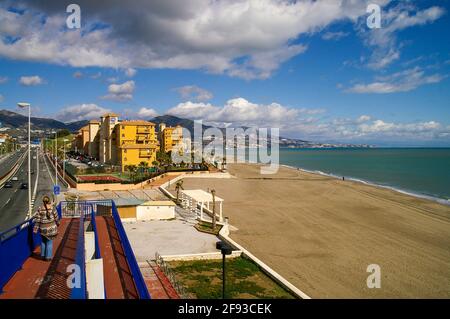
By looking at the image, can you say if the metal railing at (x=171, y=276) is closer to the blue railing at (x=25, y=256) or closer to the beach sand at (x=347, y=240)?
the blue railing at (x=25, y=256)

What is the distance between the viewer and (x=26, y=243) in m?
8.27

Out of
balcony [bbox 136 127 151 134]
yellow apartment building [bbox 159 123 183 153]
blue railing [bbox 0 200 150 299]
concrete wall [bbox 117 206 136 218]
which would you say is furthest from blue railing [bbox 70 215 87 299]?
yellow apartment building [bbox 159 123 183 153]

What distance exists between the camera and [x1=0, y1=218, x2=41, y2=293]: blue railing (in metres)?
6.83

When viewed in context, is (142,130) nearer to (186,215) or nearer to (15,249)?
(186,215)

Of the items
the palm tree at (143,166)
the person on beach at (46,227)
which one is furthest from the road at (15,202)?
the person on beach at (46,227)

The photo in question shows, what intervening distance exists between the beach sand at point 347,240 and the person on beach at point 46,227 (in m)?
9.53

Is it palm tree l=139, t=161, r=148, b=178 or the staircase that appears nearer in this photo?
the staircase

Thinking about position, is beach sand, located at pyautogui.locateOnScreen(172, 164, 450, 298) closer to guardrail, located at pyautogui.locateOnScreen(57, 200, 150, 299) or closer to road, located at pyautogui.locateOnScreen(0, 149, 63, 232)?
guardrail, located at pyautogui.locateOnScreen(57, 200, 150, 299)

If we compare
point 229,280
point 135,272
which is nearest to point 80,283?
point 135,272

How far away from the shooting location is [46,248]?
816 centimetres

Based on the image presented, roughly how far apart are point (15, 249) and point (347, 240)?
1893 centimetres

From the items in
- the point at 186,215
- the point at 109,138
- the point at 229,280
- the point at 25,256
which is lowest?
the point at 229,280

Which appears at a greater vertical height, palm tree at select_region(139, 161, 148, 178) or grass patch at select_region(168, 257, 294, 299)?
palm tree at select_region(139, 161, 148, 178)
